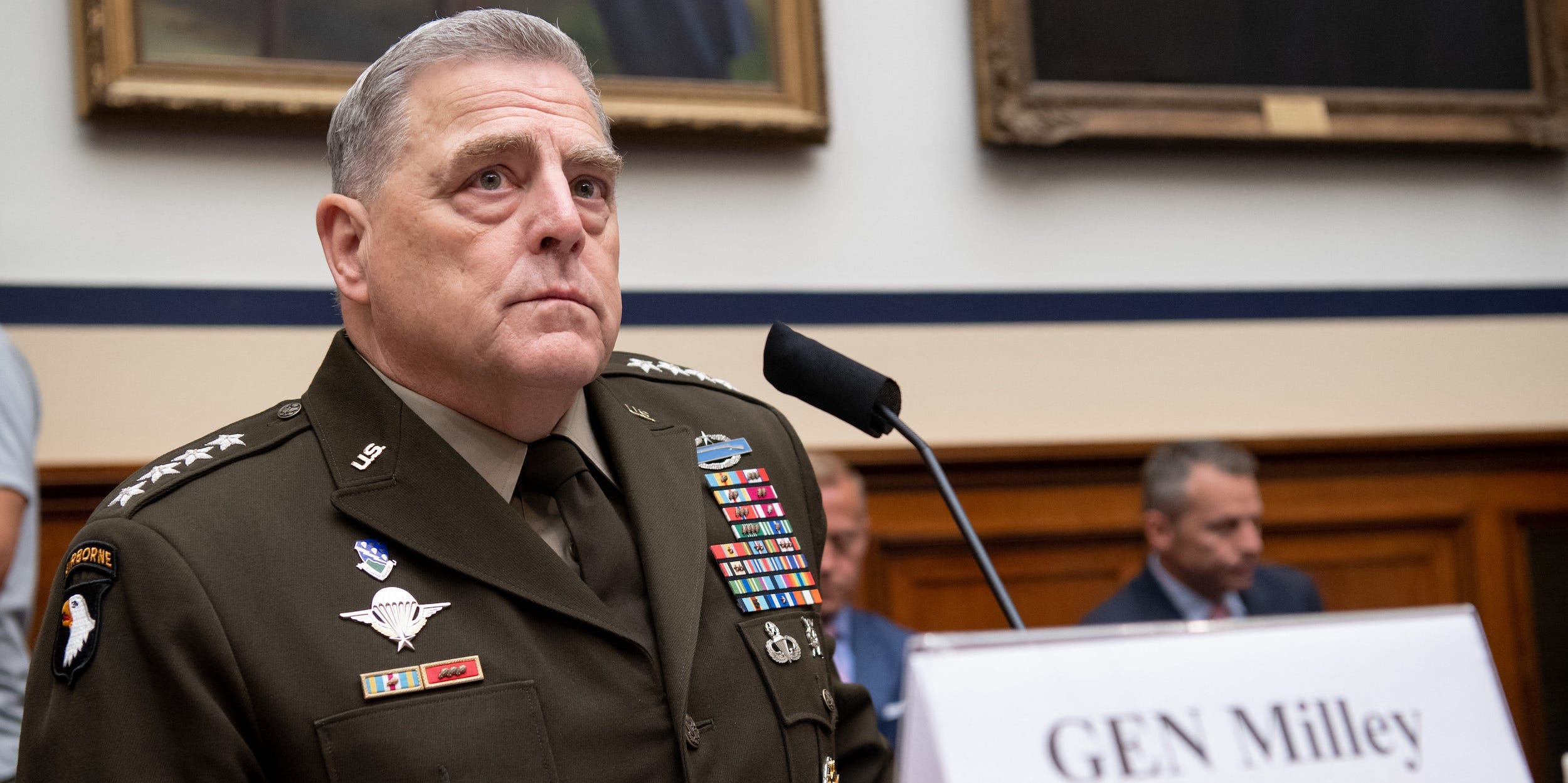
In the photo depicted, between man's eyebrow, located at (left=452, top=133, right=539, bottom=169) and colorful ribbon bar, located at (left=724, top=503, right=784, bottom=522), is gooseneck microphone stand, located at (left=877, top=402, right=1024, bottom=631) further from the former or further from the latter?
man's eyebrow, located at (left=452, top=133, right=539, bottom=169)

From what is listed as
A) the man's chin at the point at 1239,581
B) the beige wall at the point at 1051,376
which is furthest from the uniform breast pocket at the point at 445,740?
the man's chin at the point at 1239,581

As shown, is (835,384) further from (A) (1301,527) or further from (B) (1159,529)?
(A) (1301,527)

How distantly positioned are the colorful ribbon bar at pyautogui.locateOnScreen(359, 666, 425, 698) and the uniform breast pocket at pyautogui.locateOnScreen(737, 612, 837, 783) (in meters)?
0.35

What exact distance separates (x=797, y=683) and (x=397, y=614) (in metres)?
0.42

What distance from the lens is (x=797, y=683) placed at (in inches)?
59.6

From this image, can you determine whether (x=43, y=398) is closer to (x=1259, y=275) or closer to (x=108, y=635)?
(x=108, y=635)

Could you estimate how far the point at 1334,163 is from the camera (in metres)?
3.68

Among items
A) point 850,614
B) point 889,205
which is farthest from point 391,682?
point 889,205

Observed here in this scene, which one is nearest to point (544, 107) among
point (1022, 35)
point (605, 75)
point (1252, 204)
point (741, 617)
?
point (741, 617)

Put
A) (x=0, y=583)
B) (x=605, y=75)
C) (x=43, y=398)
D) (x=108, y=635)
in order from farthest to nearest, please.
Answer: (x=605, y=75)
(x=43, y=398)
(x=0, y=583)
(x=108, y=635)

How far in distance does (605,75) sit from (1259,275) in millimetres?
1682

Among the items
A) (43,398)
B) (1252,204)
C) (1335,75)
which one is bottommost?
(43,398)

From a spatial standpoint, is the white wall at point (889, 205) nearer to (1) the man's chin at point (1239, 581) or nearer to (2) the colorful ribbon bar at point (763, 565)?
(1) the man's chin at point (1239, 581)

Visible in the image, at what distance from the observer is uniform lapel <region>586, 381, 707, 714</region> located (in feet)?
4.61
